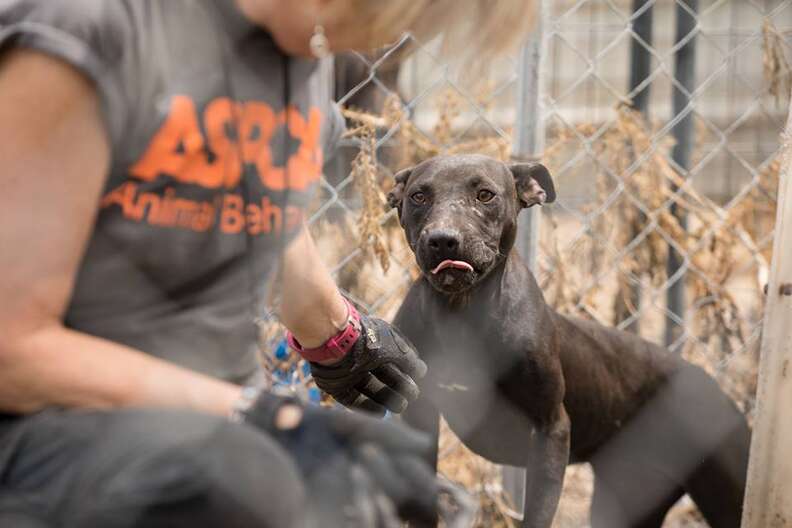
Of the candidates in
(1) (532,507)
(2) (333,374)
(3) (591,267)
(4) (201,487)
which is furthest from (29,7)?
(3) (591,267)

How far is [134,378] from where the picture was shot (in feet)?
4.26

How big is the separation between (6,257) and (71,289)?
103 millimetres

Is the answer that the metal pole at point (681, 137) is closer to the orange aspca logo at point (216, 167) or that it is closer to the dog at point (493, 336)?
the dog at point (493, 336)

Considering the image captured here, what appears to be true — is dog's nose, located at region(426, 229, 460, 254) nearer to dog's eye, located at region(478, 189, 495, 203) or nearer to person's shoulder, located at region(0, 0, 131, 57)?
dog's eye, located at region(478, 189, 495, 203)

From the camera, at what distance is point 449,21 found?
1.51m

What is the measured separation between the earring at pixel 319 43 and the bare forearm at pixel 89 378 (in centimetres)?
45

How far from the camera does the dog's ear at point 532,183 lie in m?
2.66

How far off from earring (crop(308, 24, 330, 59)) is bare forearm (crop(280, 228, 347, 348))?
1.18 feet

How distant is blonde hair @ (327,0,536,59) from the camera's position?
→ 4.63 feet

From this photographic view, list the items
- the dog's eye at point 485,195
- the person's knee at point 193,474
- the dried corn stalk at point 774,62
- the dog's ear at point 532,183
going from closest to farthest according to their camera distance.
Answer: the person's knee at point 193,474, the dog's eye at point 485,195, the dog's ear at point 532,183, the dried corn stalk at point 774,62

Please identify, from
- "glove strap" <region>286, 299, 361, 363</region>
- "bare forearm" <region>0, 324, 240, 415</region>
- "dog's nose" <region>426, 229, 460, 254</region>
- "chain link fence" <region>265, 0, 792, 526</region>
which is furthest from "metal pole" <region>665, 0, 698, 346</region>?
"bare forearm" <region>0, 324, 240, 415</region>

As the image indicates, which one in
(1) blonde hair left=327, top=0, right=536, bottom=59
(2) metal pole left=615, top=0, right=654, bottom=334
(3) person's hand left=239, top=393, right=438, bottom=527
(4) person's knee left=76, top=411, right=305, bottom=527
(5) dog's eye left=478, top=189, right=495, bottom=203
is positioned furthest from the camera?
(2) metal pole left=615, top=0, right=654, bottom=334

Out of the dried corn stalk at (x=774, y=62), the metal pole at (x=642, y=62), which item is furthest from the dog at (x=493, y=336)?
the metal pole at (x=642, y=62)

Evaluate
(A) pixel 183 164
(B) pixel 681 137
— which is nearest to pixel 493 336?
(A) pixel 183 164
